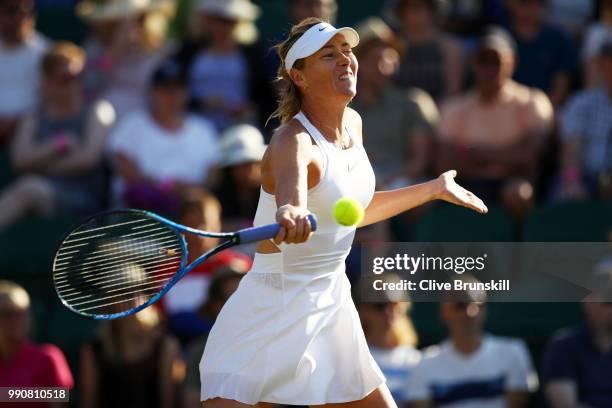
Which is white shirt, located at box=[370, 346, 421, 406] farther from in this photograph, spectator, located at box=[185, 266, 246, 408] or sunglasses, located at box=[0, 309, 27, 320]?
sunglasses, located at box=[0, 309, 27, 320]

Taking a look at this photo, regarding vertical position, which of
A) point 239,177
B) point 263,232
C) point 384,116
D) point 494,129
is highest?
point 384,116

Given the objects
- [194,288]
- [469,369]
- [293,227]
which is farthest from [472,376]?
[293,227]

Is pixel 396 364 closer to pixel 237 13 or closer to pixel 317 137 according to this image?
pixel 317 137

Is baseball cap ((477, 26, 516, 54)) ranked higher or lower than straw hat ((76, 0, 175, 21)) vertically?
lower

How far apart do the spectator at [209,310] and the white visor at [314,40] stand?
2720mm

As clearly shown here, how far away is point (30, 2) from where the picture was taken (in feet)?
32.2

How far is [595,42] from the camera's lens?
9188mm

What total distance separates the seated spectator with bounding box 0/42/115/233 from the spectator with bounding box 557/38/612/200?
10.1ft

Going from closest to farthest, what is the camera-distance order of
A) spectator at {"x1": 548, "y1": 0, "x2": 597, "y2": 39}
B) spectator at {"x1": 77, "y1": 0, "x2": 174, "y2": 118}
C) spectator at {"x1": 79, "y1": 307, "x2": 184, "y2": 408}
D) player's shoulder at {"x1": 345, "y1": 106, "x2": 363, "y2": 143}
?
player's shoulder at {"x1": 345, "y1": 106, "x2": 363, "y2": 143}
spectator at {"x1": 79, "y1": 307, "x2": 184, "y2": 408}
spectator at {"x1": 77, "y1": 0, "x2": 174, "y2": 118}
spectator at {"x1": 548, "y1": 0, "x2": 597, "y2": 39}

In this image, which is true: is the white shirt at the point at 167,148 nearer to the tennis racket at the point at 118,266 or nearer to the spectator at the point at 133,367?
the spectator at the point at 133,367

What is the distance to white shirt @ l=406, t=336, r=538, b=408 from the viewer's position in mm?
7035

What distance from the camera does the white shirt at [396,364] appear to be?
285 inches

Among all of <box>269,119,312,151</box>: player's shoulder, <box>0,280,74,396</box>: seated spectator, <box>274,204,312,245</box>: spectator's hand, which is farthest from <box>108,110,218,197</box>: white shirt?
<box>274,204,312,245</box>: spectator's hand

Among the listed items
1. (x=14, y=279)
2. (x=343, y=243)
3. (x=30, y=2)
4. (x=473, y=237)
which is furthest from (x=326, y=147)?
(x=30, y=2)
